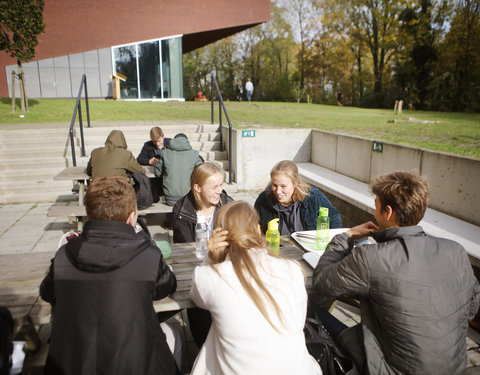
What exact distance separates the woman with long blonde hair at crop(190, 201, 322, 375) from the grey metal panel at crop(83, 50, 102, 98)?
2133 cm

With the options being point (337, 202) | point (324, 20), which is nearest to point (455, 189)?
point (337, 202)

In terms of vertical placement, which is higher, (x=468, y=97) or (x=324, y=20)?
(x=324, y=20)

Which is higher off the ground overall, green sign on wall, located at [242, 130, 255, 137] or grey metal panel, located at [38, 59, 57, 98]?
grey metal panel, located at [38, 59, 57, 98]

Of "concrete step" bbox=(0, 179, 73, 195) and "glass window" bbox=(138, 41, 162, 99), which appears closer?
"concrete step" bbox=(0, 179, 73, 195)

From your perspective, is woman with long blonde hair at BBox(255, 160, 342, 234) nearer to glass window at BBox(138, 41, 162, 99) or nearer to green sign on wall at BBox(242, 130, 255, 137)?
green sign on wall at BBox(242, 130, 255, 137)

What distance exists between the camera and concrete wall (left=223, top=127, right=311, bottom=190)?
781cm

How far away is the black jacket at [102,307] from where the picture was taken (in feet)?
5.39

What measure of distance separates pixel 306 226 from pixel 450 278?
1661 millimetres

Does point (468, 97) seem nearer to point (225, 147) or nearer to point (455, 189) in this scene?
point (225, 147)

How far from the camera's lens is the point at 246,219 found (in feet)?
5.92

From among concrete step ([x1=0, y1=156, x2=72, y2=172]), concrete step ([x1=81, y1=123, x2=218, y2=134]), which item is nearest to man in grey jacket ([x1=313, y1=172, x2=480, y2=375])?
concrete step ([x1=0, y1=156, x2=72, y2=172])

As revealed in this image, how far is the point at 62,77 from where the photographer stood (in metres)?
20.3

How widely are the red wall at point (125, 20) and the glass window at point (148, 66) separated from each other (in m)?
0.50

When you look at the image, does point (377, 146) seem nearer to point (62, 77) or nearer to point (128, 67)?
point (128, 67)
